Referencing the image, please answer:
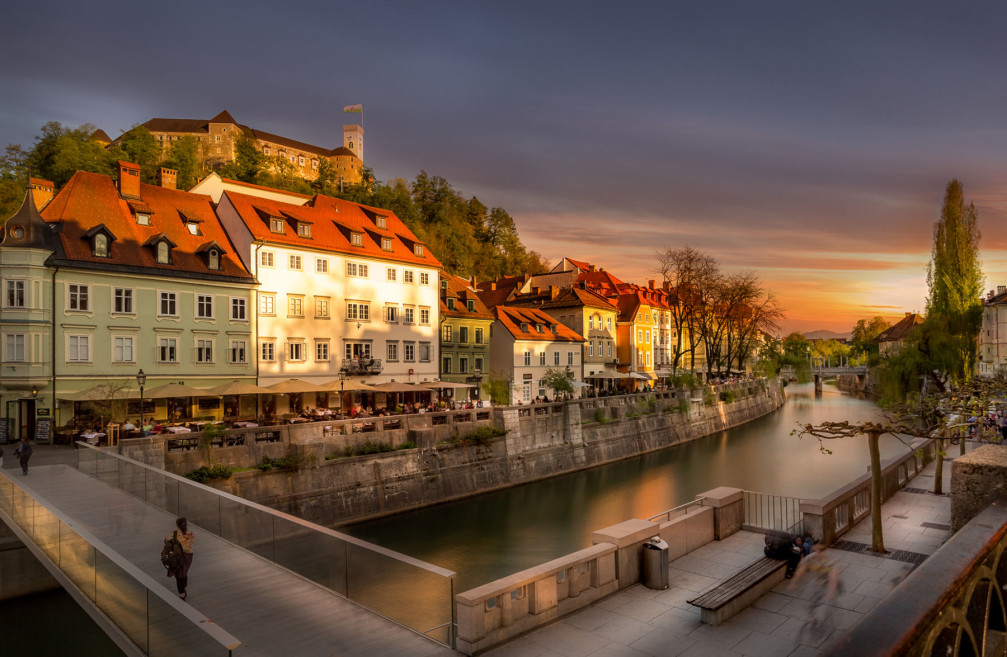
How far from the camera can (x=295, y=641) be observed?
937cm

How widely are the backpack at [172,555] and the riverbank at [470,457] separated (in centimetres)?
1210

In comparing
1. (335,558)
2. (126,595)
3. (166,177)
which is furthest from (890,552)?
(166,177)

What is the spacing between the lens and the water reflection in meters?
25.4

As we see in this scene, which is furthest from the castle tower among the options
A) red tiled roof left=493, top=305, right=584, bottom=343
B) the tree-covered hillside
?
red tiled roof left=493, top=305, right=584, bottom=343

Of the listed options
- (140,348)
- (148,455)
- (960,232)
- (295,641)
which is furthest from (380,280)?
(960,232)

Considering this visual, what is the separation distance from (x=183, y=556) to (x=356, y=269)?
108 ft

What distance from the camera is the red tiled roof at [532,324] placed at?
180 ft

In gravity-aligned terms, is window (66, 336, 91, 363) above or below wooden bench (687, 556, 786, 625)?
above

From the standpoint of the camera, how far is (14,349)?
28.9m

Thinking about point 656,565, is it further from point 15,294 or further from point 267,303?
point 267,303

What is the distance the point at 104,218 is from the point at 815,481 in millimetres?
41517

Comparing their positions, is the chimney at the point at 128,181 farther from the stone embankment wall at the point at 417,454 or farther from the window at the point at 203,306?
the stone embankment wall at the point at 417,454

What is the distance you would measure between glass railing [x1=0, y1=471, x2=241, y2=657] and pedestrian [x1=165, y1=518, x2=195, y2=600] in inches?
44.5

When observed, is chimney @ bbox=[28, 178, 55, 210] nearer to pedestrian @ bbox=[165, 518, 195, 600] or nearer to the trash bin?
pedestrian @ bbox=[165, 518, 195, 600]
